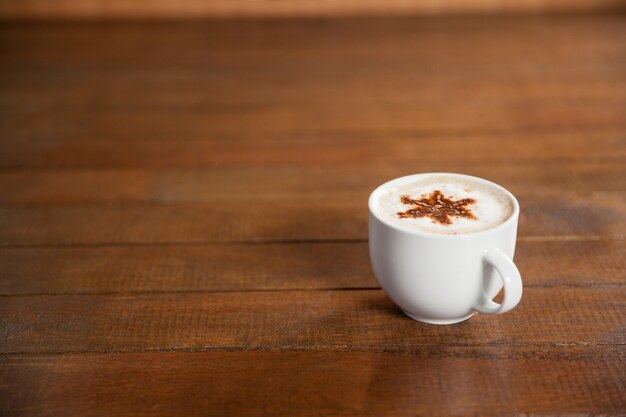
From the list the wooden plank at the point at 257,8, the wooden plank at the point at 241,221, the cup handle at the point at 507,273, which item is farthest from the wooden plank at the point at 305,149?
the wooden plank at the point at 257,8

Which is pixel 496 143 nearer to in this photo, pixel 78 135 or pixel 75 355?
pixel 78 135

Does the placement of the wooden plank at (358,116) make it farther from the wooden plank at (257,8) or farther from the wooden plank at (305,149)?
the wooden plank at (257,8)

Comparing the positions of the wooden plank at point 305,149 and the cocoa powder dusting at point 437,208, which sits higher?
the cocoa powder dusting at point 437,208

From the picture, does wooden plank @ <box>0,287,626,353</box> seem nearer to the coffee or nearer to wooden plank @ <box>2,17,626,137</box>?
the coffee

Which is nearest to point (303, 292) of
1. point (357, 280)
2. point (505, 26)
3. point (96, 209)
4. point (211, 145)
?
point (357, 280)

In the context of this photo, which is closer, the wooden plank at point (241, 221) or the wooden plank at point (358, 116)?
the wooden plank at point (241, 221)

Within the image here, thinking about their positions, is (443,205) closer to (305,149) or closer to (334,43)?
(305,149)

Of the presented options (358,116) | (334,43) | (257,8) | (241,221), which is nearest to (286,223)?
(241,221)
